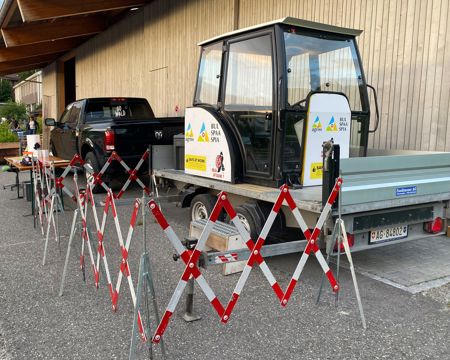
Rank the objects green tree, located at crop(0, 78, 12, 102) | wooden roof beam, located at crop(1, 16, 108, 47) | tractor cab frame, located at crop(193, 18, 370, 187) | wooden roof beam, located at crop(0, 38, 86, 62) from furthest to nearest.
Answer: green tree, located at crop(0, 78, 12, 102) < wooden roof beam, located at crop(0, 38, 86, 62) < wooden roof beam, located at crop(1, 16, 108, 47) < tractor cab frame, located at crop(193, 18, 370, 187)

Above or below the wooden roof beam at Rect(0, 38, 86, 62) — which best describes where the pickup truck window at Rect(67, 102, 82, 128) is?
below

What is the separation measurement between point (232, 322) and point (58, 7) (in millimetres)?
11675

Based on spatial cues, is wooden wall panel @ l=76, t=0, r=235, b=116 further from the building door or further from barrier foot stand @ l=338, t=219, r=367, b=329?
barrier foot stand @ l=338, t=219, r=367, b=329

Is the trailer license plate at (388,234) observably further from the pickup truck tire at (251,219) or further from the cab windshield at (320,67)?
the cab windshield at (320,67)

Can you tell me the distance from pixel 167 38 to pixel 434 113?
32.1 ft

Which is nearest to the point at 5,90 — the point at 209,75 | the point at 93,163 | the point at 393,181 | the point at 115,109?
the point at 115,109

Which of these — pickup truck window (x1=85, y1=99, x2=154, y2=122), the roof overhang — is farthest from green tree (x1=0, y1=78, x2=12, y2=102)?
pickup truck window (x1=85, y1=99, x2=154, y2=122)

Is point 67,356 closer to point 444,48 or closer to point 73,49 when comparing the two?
point 444,48

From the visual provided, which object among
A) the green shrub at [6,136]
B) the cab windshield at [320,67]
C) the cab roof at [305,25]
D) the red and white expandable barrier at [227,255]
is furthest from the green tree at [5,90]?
the red and white expandable barrier at [227,255]

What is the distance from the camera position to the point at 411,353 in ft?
11.0

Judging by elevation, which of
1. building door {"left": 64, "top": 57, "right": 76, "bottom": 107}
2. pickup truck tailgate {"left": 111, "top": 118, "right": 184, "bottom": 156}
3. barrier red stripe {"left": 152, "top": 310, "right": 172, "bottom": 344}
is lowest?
barrier red stripe {"left": 152, "top": 310, "right": 172, "bottom": 344}

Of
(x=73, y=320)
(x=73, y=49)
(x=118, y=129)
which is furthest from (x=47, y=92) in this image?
(x=73, y=320)

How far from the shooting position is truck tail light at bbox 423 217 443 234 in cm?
498

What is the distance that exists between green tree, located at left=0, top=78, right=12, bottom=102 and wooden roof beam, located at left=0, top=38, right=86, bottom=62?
60309 millimetres
